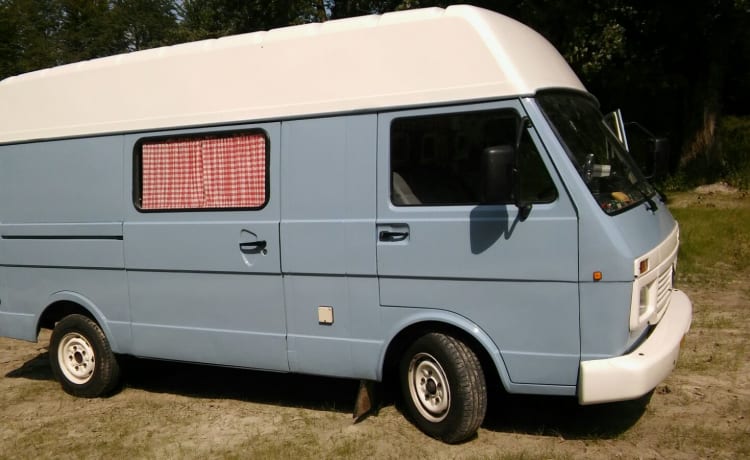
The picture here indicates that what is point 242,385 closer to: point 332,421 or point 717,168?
point 332,421

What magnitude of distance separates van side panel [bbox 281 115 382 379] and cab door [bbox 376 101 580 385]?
0.44 feet

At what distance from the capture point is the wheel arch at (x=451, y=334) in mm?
4816

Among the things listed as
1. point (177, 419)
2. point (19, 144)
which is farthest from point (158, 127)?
point (177, 419)

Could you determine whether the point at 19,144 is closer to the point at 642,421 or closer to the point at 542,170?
the point at 542,170

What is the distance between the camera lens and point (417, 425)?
17.4 feet

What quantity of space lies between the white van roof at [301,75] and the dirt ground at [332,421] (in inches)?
93.6

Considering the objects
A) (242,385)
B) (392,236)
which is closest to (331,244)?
(392,236)

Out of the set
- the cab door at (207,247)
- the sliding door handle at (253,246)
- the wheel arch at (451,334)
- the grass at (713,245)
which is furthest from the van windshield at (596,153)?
the grass at (713,245)

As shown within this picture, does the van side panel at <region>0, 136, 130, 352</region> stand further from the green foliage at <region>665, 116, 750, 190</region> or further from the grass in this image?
the green foliage at <region>665, 116, 750, 190</region>

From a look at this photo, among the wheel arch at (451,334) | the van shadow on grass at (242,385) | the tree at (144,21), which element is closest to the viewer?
the wheel arch at (451,334)

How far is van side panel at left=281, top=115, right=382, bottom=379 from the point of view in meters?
5.19

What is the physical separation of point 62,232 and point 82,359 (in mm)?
1194

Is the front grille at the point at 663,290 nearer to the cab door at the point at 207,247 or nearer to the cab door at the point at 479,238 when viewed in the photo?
the cab door at the point at 479,238

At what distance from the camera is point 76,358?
678 cm
